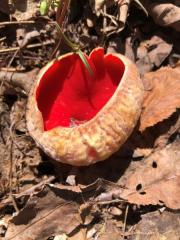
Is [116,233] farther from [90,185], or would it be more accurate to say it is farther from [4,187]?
[4,187]

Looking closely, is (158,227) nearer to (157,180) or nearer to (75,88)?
(157,180)

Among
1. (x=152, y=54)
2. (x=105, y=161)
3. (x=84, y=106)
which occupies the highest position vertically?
(x=152, y=54)

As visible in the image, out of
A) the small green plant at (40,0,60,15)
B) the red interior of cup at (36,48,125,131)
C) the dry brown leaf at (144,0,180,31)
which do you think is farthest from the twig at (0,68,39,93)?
the dry brown leaf at (144,0,180,31)

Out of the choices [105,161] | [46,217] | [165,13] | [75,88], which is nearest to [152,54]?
[165,13]

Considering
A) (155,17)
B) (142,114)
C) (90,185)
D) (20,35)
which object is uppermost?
(155,17)

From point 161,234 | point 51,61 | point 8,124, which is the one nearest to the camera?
point 161,234

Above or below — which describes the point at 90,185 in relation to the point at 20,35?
below

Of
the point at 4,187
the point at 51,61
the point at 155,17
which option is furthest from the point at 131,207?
the point at 155,17
